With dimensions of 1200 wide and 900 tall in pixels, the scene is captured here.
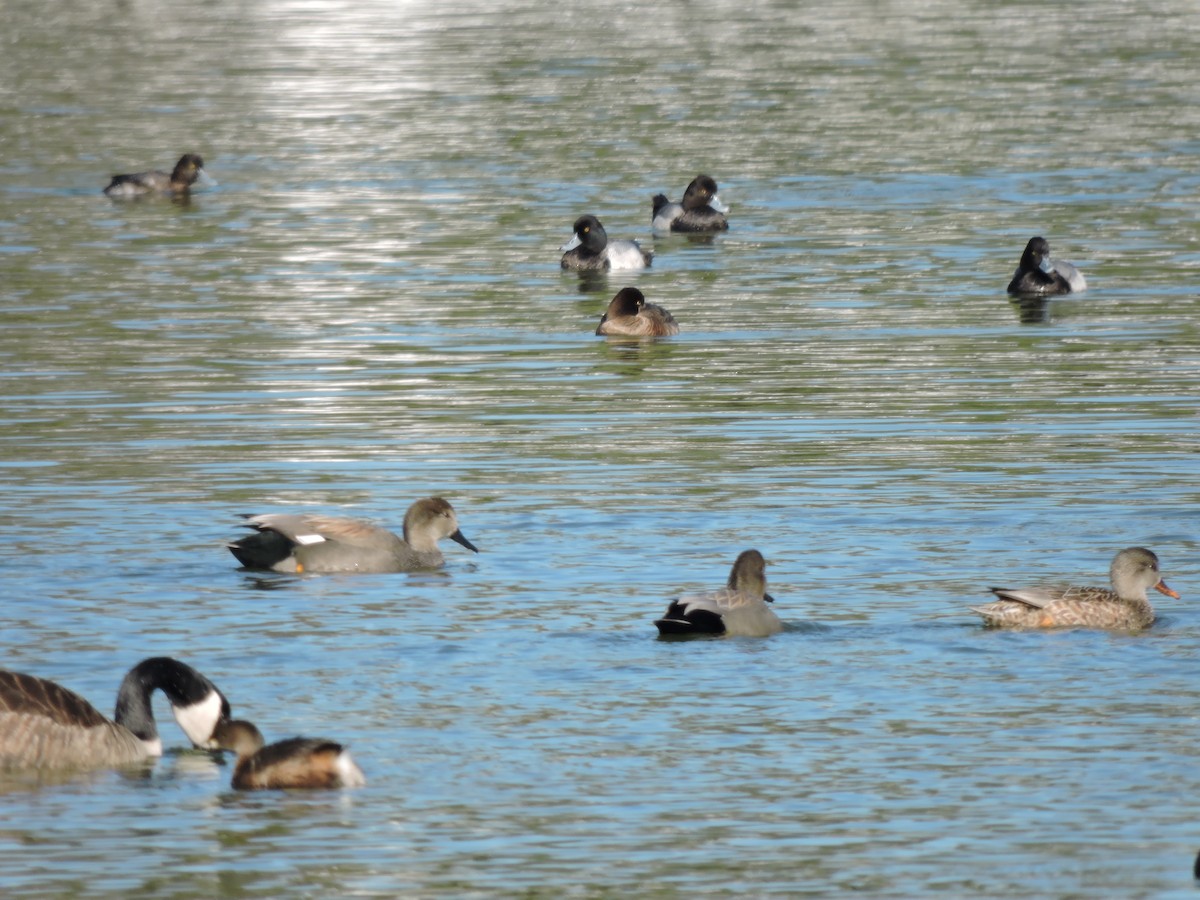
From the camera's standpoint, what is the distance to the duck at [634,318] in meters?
26.2

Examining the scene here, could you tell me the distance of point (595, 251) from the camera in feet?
104

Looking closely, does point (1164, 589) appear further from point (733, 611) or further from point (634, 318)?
point (634, 318)

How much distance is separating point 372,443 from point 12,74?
44.2 metres

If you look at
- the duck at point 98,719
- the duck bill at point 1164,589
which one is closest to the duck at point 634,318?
the duck bill at point 1164,589

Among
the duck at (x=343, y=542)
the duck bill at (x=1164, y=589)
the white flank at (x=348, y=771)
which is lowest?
the white flank at (x=348, y=771)

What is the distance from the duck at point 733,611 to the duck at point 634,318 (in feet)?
40.6

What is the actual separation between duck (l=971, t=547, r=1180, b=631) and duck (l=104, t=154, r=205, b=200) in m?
27.8

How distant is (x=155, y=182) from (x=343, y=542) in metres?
25.4

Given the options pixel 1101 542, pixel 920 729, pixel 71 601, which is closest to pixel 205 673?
pixel 71 601

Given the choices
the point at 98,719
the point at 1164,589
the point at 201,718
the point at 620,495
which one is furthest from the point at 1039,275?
the point at 98,719

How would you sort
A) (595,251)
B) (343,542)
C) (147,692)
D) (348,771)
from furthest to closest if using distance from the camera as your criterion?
1. (595,251)
2. (343,542)
3. (147,692)
4. (348,771)

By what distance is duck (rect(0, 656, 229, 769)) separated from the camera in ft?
38.3

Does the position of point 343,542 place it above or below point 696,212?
below

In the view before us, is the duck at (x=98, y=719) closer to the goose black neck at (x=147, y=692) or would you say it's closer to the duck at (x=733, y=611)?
the goose black neck at (x=147, y=692)
